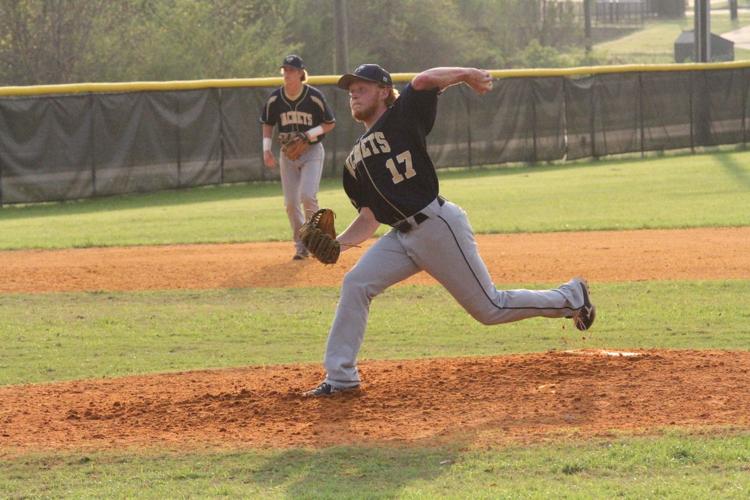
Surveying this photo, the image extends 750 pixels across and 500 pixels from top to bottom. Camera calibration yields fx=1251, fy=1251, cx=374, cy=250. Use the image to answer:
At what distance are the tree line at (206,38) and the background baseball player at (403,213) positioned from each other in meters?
24.8

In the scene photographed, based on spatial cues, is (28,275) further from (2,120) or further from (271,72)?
(271,72)

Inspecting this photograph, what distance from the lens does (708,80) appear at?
2770cm

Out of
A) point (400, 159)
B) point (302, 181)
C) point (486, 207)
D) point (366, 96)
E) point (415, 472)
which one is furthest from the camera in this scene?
point (486, 207)

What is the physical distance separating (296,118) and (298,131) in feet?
0.42

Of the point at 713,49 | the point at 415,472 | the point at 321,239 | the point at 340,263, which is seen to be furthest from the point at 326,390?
the point at 713,49

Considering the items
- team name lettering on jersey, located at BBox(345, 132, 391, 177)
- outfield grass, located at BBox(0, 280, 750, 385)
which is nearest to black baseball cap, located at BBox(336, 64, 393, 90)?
team name lettering on jersey, located at BBox(345, 132, 391, 177)

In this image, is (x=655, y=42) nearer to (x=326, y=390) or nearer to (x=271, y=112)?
(x=271, y=112)

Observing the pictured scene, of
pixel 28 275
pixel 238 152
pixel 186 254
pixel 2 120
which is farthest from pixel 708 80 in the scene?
pixel 28 275

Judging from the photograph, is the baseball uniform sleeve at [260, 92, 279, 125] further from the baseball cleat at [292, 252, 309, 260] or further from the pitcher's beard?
the pitcher's beard

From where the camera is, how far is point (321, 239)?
6465mm

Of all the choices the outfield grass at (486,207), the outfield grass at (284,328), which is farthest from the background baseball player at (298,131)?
the outfield grass at (486,207)

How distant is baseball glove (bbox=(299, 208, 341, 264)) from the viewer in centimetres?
646

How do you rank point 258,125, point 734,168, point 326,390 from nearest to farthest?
point 326,390 → point 258,125 → point 734,168

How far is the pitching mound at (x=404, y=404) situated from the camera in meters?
5.66
